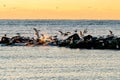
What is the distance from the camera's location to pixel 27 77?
50156 mm

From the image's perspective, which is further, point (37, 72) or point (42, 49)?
point (42, 49)

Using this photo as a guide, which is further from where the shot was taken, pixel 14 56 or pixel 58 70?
pixel 14 56

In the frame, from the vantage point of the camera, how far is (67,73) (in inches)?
2079

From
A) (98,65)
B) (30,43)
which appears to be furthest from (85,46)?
(98,65)

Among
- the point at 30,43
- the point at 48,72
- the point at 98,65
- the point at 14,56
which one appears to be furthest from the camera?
the point at 30,43

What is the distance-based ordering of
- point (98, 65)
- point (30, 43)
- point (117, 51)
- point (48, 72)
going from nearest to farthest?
point (48, 72), point (98, 65), point (117, 51), point (30, 43)

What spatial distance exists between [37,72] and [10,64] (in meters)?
7.15

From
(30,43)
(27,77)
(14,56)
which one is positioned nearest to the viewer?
(27,77)

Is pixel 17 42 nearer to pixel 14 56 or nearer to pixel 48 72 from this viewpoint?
pixel 14 56

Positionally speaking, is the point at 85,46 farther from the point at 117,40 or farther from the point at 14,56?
the point at 14,56

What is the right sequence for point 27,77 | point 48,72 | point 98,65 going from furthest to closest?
1. point 98,65
2. point 48,72
3. point 27,77

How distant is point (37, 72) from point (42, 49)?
83.6 ft

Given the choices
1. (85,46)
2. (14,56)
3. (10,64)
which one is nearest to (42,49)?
(85,46)

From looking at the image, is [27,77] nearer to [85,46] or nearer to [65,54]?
[65,54]
